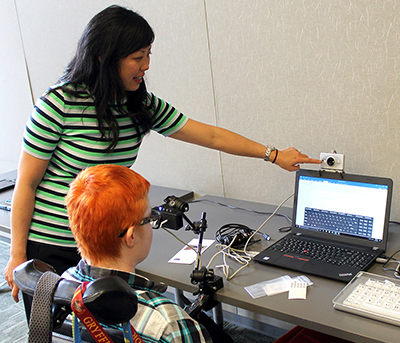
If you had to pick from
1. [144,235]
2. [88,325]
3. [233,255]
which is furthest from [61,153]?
[88,325]

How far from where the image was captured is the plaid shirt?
2.97 feet

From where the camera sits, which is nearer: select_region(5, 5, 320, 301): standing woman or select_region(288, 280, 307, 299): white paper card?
select_region(288, 280, 307, 299): white paper card

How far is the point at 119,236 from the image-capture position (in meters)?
0.98

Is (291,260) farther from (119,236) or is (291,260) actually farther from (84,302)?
(84,302)

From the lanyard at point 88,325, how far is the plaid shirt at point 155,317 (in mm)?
117

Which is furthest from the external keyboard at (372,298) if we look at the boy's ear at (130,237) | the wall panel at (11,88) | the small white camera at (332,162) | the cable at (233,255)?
the wall panel at (11,88)

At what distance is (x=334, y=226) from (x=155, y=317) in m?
0.82

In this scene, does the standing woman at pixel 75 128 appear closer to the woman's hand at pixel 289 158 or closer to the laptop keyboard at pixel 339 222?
the woman's hand at pixel 289 158

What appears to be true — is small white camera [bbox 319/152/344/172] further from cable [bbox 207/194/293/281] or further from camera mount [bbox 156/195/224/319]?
camera mount [bbox 156/195/224/319]

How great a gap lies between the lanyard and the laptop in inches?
27.4

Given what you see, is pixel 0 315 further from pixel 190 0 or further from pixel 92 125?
pixel 190 0

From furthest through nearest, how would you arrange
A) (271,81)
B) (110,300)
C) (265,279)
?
(271,81) → (265,279) → (110,300)

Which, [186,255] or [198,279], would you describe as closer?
[198,279]

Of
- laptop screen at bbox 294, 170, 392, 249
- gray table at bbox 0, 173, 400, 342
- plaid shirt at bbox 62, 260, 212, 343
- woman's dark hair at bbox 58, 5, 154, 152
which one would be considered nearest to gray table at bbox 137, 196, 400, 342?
gray table at bbox 0, 173, 400, 342
